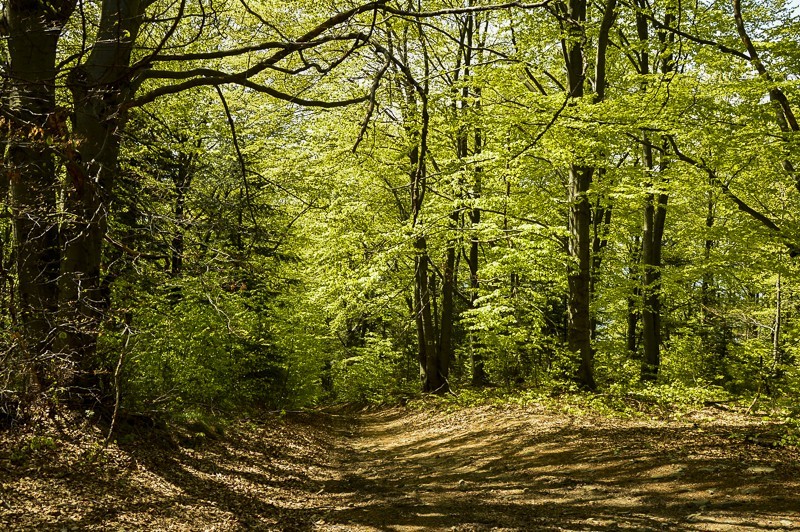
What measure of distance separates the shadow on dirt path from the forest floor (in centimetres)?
3

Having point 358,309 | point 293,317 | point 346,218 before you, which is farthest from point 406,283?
point 293,317

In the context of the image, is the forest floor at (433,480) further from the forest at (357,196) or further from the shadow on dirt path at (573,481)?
the forest at (357,196)

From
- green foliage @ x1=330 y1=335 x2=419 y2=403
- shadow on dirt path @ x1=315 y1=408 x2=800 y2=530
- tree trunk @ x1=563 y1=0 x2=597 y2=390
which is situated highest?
tree trunk @ x1=563 y1=0 x2=597 y2=390

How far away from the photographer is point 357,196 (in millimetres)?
16875

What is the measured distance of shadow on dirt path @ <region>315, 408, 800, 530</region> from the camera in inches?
226

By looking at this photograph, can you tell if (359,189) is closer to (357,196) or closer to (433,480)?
(357,196)

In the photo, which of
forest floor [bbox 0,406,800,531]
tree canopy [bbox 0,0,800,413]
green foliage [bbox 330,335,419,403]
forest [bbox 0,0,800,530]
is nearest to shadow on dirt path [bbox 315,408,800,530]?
forest floor [bbox 0,406,800,531]

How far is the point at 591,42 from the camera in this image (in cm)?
1137

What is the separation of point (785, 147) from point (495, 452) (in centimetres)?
725

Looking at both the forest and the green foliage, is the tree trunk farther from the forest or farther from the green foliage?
the green foliage

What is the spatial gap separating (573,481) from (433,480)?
7.01ft

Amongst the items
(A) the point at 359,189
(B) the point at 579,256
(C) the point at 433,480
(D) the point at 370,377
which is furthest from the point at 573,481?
(D) the point at 370,377

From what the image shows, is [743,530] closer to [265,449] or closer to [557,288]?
[265,449]

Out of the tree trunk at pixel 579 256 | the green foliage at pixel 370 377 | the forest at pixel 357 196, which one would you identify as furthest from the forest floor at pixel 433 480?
the green foliage at pixel 370 377
